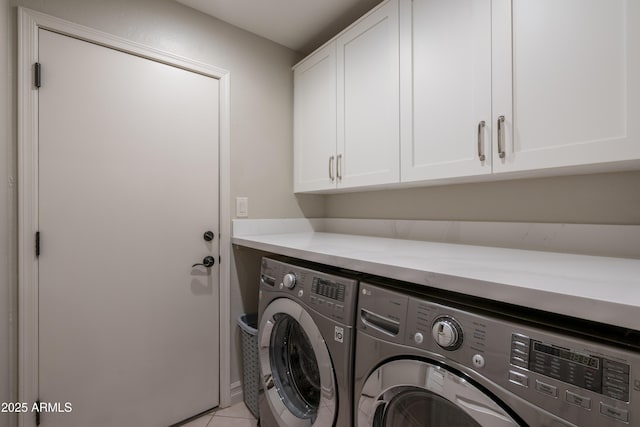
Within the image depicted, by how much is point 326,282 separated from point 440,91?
950mm

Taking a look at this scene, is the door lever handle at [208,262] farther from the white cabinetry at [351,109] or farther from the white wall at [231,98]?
the white cabinetry at [351,109]

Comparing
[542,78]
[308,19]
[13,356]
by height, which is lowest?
[13,356]

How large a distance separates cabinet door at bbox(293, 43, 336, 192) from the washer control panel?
2.25ft

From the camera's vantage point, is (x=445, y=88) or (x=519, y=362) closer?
(x=519, y=362)

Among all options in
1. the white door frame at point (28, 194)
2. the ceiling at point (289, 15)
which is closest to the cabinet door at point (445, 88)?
the ceiling at point (289, 15)

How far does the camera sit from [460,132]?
1.22 meters

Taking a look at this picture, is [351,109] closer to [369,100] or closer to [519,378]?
[369,100]

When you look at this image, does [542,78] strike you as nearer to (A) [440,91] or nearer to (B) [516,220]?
(A) [440,91]

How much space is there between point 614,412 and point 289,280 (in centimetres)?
102

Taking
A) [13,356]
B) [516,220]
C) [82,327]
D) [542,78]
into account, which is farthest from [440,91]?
[13,356]

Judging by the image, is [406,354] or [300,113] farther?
[300,113]

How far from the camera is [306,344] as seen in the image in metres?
1.36

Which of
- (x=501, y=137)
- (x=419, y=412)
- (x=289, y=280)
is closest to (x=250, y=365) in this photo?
(x=289, y=280)

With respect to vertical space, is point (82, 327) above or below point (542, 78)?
below
